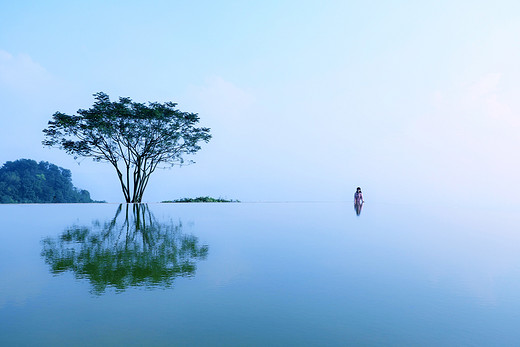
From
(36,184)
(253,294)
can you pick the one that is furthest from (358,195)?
(36,184)

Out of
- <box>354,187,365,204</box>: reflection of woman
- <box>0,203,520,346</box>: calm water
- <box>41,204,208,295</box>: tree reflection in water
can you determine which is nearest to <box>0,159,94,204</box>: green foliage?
<box>354,187,365,204</box>: reflection of woman

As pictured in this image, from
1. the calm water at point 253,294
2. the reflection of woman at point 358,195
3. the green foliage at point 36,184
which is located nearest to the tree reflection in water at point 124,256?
the calm water at point 253,294

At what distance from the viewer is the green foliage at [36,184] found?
5528 cm

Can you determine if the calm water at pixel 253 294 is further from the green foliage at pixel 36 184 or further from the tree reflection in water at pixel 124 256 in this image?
the green foliage at pixel 36 184

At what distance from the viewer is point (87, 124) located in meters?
30.0

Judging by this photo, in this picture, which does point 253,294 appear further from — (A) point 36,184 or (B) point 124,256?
(A) point 36,184

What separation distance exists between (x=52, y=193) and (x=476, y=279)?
2509 inches

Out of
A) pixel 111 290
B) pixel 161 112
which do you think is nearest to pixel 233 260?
pixel 111 290

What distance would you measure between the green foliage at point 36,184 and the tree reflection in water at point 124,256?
52099mm

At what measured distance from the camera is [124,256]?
22.0 ft

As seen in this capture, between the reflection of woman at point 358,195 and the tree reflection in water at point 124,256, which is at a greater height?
the reflection of woman at point 358,195

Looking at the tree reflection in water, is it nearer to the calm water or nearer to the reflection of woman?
the calm water

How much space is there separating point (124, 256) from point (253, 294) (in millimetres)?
3120

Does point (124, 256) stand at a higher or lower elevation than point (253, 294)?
higher
